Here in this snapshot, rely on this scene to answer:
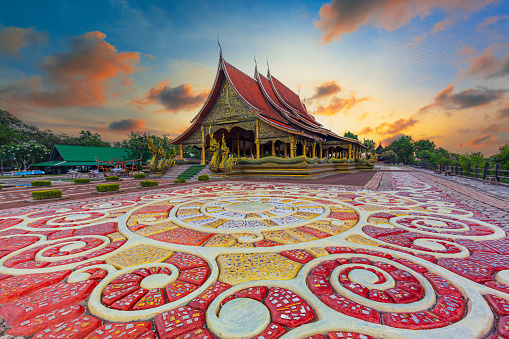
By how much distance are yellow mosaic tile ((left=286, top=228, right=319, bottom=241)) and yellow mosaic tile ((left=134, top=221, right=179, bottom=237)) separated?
161 cm

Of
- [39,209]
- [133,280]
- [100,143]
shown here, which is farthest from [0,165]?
[133,280]

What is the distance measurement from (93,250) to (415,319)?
8.93ft

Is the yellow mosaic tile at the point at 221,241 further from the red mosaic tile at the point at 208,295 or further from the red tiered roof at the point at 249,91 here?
the red tiered roof at the point at 249,91

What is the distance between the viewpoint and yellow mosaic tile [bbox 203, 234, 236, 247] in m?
2.27

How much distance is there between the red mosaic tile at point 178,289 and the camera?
1372mm

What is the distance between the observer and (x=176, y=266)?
1.79 metres

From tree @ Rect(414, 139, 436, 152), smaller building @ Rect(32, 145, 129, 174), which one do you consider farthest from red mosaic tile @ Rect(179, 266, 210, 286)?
tree @ Rect(414, 139, 436, 152)

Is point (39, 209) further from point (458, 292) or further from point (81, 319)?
point (458, 292)

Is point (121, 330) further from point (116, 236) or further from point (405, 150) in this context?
point (405, 150)

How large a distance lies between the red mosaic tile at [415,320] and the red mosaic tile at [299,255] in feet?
2.49

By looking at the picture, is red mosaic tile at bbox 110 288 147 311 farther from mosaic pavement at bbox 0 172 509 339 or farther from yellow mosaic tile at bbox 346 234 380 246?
yellow mosaic tile at bbox 346 234 380 246

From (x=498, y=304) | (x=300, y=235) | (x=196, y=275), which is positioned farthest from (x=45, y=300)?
(x=498, y=304)

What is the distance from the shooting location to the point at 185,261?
1894mm

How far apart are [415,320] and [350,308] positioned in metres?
0.33
